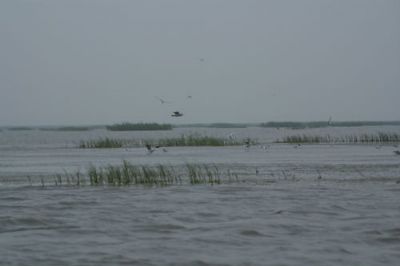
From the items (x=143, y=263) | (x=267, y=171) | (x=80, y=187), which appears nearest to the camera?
(x=143, y=263)

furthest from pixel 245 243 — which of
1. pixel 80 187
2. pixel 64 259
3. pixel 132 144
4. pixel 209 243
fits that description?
pixel 132 144

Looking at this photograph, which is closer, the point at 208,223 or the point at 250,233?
the point at 250,233

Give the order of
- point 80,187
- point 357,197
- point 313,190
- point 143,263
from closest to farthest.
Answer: point 143,263 → point 357,197 → point 313,190 → point 80,187

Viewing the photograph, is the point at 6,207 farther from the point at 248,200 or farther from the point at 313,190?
the point at 313,190

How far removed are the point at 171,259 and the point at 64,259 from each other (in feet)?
6.11

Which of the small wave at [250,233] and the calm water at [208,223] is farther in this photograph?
the small wave at [250,233]

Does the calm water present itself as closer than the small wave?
Yes

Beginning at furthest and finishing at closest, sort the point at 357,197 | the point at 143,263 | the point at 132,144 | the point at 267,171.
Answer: the point at 132,144, the point at 267,171, the point at 357,197, the point at 143,263

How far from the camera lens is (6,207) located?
63.3 feet

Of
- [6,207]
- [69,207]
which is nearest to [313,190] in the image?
[69,207]

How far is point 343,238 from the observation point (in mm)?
13945

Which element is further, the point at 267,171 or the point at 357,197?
the point at 267,171

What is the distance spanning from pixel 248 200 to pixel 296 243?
6674mm

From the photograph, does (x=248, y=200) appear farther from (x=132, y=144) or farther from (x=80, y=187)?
(x=132, y=144)
